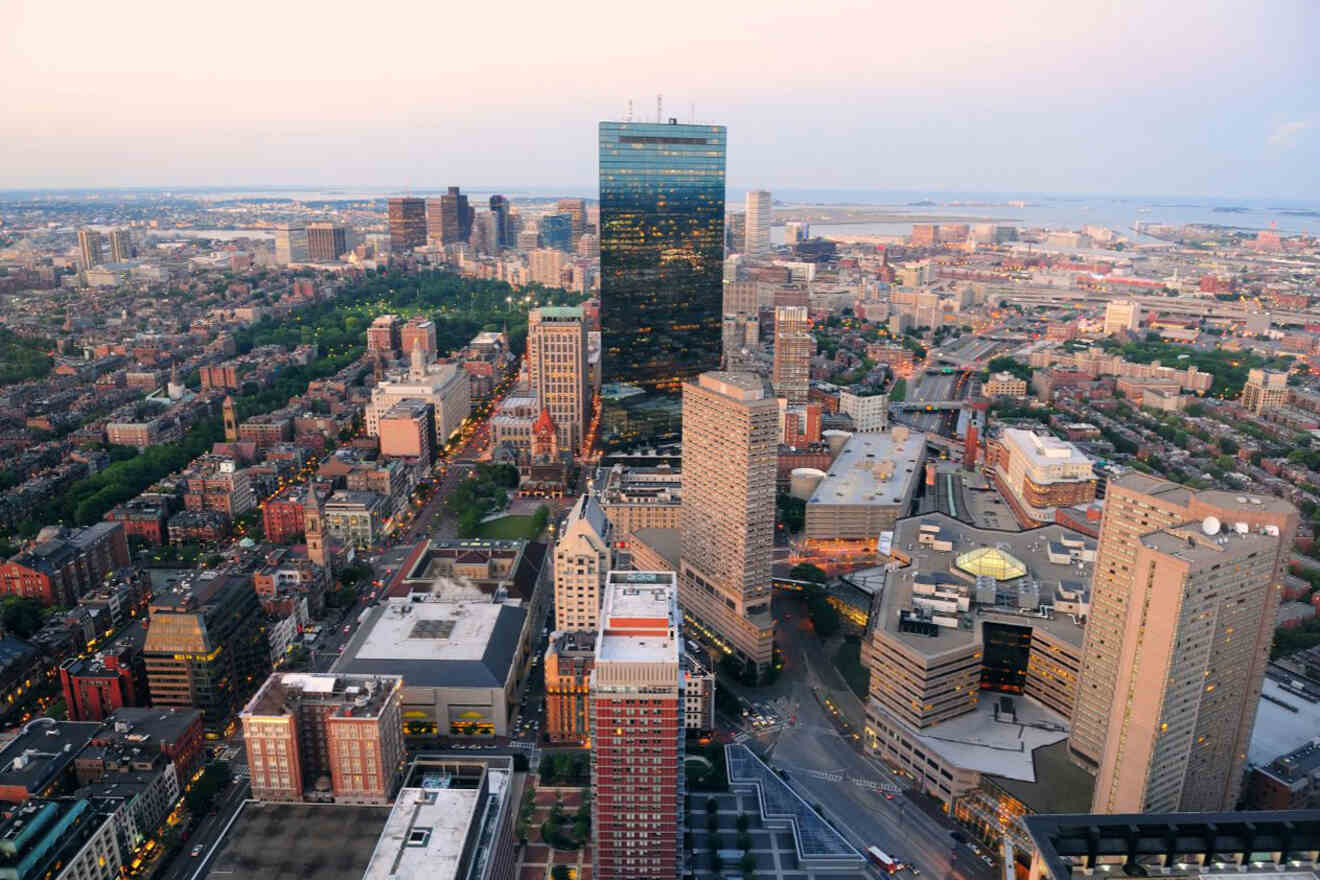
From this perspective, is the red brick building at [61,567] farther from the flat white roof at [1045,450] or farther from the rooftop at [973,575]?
the flat white roof at [1045,450]

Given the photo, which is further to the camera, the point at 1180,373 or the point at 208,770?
the point at 1180,373

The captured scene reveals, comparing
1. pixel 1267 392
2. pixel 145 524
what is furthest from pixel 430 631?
pixel 1267 392

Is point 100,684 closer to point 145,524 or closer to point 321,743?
point 321,743

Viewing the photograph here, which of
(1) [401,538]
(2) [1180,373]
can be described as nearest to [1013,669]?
(1) [401,538]

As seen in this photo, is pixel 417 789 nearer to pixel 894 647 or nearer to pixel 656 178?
pixel 894 647

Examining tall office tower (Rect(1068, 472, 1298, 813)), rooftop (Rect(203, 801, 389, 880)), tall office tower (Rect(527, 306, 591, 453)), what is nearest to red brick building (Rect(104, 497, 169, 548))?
tall office tower (Rect(527, 306, 591, 453))

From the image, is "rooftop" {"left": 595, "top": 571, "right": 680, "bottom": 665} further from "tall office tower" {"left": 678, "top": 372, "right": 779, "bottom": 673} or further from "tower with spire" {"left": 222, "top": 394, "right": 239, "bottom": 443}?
"tower with spire" {"left": 222, "top": 394, "right": 239, "bottom": 443}
